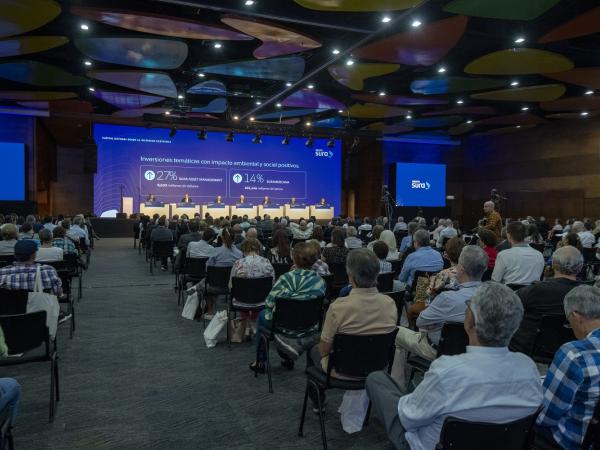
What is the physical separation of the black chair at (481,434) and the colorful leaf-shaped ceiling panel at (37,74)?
12597mm

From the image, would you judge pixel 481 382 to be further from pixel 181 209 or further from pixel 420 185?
pixel 420 185

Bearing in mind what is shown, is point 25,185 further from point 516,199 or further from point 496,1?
point 516,199

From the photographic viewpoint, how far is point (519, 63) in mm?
10711

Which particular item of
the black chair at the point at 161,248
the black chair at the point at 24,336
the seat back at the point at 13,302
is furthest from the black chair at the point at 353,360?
the black chair at the point at 161,248

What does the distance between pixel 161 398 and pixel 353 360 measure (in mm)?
1723

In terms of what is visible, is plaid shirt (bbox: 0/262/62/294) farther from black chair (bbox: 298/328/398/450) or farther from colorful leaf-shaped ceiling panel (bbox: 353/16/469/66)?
colorful leaf-shaped ceiling panel (bbox: 353/16/469/66)

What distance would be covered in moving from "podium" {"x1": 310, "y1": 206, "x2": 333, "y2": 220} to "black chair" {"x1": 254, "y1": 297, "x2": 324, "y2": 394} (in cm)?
1604

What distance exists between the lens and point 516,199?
2012 centimetres

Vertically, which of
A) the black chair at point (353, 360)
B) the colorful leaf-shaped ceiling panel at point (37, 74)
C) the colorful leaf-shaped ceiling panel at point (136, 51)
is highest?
the colorful leaf-shaped ceiling panel at point (136, 51)

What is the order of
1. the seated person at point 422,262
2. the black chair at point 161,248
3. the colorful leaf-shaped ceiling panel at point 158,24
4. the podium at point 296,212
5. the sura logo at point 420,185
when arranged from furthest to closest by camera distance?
1. the sura logo at point 420,185
2. the podium at point 296,212
3. the black chair at point 161,248
4. the colorful leaf-shaped ceiling panel at point 158,24
5. the seated person at point 422,262

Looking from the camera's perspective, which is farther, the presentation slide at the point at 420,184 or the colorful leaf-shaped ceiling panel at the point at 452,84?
the presentation slide at the point at 420,184

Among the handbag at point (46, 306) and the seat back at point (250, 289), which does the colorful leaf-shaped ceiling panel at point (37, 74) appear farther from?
the handbag at point (46, 306)

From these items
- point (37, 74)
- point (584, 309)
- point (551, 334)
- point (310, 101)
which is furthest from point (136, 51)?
point (584, 309)

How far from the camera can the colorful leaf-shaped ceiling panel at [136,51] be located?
9.71 metres
